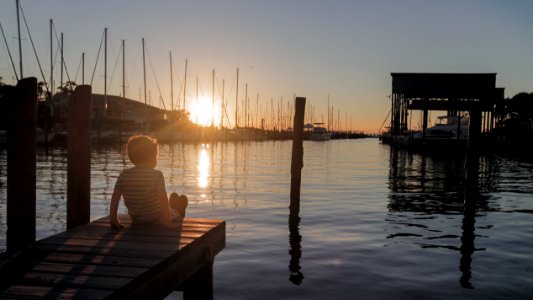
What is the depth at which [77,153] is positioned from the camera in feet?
21.7

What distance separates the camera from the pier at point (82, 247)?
372 cm

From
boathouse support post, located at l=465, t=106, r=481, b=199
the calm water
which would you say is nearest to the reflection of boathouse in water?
the calm water

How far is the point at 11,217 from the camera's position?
5.36 meters

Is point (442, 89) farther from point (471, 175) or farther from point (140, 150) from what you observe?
point (140, 150)

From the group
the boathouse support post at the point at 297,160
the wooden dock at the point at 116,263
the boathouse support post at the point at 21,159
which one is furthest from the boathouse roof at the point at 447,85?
the boathouse support post at the point at 21,159

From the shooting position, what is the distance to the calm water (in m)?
6.98

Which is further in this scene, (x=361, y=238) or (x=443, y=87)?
→ (x=443, y=87)

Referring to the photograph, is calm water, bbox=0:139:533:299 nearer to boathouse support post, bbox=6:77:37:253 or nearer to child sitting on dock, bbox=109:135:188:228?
child sitting on dock, bbox=109:135:188:228

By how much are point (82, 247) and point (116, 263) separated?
76cm

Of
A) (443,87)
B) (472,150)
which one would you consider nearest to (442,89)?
(443,87)

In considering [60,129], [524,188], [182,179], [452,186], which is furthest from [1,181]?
[60,129]

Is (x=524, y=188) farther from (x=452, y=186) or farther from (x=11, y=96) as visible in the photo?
(x=11, y=96)

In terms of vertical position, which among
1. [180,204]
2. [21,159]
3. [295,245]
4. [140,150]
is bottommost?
[295,245]

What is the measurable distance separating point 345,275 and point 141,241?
3653mm
